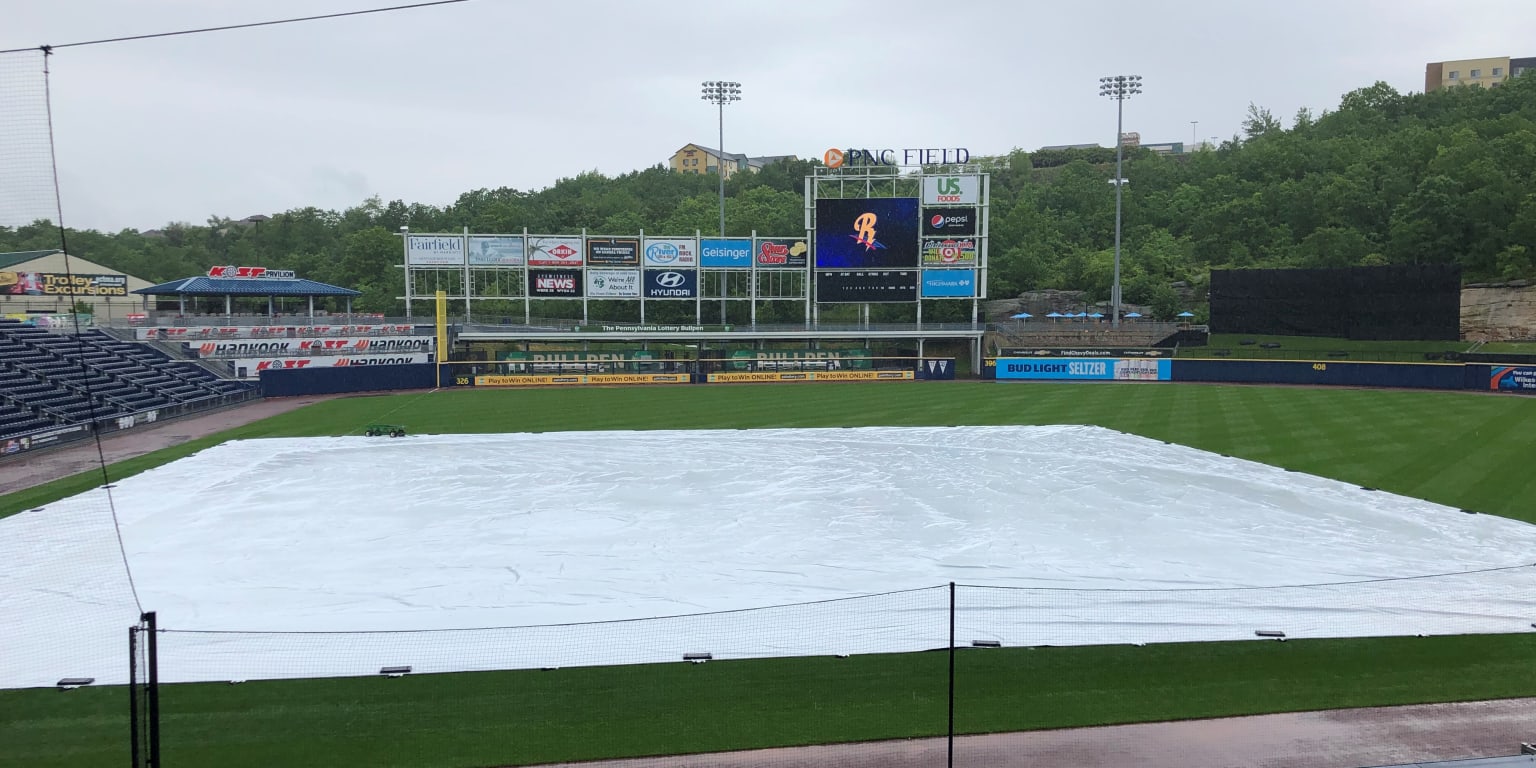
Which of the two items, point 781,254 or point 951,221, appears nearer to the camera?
point 951,221

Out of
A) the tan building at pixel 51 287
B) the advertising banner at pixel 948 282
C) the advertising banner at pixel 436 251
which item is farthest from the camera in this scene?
the advertising banner at pixel 436 251

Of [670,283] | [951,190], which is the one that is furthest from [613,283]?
[951,190]

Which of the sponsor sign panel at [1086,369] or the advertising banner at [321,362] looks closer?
the advertising banner at [321,362]

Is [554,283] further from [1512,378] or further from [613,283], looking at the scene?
[1512,378]

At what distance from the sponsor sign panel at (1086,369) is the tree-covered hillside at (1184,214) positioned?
62.4 ft

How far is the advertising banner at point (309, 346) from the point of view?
44406 millimetres

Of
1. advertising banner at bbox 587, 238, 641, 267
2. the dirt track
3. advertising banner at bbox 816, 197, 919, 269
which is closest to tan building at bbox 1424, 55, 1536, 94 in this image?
advertising banner at bbox 816, 197, 919, 269

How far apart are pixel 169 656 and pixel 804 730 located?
726 centimetres

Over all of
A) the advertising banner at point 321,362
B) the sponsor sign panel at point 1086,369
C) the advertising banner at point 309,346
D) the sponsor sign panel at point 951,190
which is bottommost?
the sponsor sign panel at point 1086,369

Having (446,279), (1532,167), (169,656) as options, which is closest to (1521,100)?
(1532,167)

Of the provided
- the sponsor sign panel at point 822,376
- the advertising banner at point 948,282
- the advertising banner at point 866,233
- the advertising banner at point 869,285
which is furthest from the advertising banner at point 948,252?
the sponsor sign panel at point 822,376

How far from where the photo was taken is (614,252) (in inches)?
2076

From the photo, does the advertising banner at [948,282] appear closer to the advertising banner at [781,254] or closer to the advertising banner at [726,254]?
the advertising banner at [781,254]

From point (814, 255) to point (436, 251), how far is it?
22456mm
